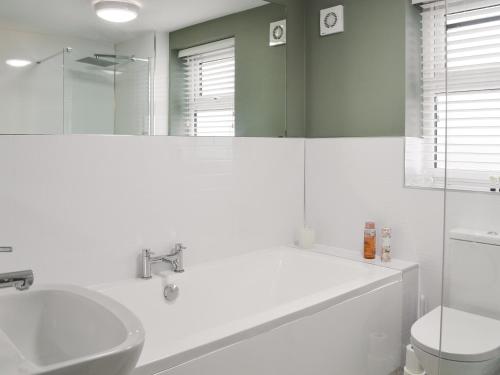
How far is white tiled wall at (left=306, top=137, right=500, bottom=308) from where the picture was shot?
273cm

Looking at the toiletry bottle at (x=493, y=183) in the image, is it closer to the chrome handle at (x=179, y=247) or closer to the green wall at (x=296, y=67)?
the chrome handle at (x=179, y=247)

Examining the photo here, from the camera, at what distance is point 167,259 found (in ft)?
8.34

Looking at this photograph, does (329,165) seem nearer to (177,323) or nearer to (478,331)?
(177,323)

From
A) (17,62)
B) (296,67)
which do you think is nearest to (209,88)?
(296,67)

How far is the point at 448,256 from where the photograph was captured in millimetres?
1913

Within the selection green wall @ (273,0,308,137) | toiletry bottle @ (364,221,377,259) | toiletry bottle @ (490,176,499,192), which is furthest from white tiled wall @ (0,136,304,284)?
toiletry bottle @ (490,176,499,192)

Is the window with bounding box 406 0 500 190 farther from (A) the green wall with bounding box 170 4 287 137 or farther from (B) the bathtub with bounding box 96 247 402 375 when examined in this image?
(A) the green wall with bounding box 170 4 287 137

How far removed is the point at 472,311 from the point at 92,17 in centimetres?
194

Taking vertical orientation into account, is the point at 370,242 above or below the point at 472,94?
below

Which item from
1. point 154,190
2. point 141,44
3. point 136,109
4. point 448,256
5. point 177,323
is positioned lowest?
point 177,323

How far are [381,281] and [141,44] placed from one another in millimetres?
1658

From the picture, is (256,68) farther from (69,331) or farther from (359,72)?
(69,331)

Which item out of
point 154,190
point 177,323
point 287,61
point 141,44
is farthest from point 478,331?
point 287,61

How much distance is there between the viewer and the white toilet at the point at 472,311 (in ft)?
5.14
